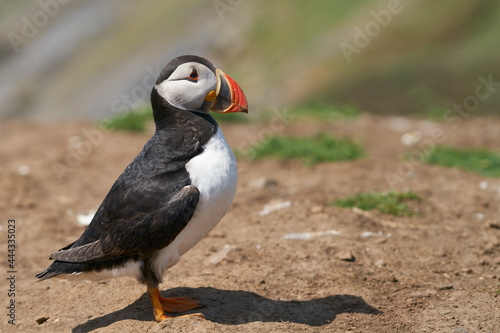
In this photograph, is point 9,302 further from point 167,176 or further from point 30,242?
point 167,176

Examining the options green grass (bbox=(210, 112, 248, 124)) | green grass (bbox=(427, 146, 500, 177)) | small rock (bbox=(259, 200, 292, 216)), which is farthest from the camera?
green grass (bbox=(210, 112, 248, 124))

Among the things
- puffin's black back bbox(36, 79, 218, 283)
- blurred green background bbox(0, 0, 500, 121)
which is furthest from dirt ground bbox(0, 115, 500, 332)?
blurred green background bbox(0, 0, 500, 121)

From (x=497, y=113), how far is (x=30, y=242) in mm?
9069

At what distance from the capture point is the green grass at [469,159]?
810cm

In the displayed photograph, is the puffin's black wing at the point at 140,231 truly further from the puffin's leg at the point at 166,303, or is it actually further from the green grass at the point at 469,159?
the green grass at the point at 469,159

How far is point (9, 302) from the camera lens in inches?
207

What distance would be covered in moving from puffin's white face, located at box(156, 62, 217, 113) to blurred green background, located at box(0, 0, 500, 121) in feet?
27.1

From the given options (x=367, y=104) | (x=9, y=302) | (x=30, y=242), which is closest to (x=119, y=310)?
(x=9, y=302)

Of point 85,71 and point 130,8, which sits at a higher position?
point 130,8

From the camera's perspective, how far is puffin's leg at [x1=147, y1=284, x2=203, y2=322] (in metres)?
4.37

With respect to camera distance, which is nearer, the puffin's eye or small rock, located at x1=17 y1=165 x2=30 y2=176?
the puffin's eye

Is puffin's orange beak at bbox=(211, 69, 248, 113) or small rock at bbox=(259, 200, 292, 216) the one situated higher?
puffin's orange beak at bbox=(211, 69, 248, 113)

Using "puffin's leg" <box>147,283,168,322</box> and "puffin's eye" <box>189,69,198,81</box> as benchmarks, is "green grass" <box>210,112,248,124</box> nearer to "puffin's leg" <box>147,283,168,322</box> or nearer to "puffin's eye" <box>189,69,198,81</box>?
"puffin's eye" <box>189,69,198,81</box>

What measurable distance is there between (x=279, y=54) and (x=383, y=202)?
31.3 ft
